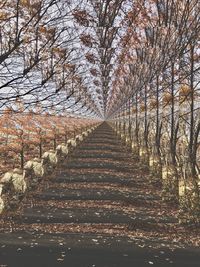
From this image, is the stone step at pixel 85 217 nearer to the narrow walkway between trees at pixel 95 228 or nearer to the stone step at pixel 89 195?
the narrow walkway between trees at pixel 95 228

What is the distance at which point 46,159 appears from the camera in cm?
2842

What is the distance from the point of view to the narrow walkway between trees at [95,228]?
12016 mm

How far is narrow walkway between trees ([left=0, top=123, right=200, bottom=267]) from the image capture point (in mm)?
12016

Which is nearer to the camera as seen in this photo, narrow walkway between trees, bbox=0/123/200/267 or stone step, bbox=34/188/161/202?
narrow walkway between trees, bbox=0/123/200/267

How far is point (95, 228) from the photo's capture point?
1527cm

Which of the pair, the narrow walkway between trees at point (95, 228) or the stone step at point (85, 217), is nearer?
the narrow walkway between trees at point (95, 228)

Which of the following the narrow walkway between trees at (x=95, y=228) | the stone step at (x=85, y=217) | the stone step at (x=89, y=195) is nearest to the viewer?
the narrow walkway between trees at (x=95, y=228)

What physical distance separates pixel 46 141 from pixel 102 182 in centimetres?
1430

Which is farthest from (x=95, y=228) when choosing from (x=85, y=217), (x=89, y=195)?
(x=89, y=195)

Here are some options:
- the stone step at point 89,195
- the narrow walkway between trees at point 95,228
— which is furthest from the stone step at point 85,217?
the stone step at point 89,195

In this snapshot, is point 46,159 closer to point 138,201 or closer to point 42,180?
point 42,180

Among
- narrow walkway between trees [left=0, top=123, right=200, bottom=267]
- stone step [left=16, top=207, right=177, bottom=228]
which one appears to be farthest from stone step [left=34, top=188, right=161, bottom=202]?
stone step [left=16, top=207, right=177, bottom=228]

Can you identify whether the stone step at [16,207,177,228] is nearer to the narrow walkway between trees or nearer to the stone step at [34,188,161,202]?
the narrow walkway between trees

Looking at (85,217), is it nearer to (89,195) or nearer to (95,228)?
(95,228)
